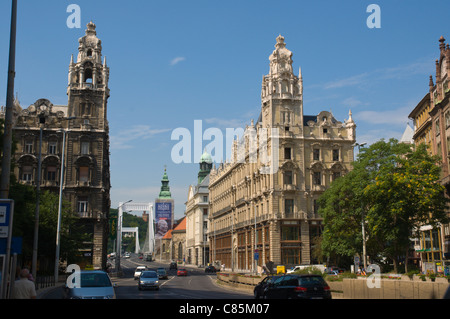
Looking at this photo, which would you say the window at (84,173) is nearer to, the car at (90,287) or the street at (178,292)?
the street at (178,292)

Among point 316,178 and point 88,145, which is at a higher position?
point 88,145

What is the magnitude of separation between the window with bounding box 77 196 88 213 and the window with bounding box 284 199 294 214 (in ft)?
95.2

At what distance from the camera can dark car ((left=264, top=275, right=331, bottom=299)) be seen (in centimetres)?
2084

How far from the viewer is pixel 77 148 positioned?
74.8 metres

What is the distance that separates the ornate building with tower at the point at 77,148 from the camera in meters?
72.9

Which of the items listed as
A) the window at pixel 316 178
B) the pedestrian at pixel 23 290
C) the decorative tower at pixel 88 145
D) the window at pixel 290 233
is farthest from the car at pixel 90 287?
the window at pixel 316 178

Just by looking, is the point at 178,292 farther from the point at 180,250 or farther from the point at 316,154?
the point at 180,250

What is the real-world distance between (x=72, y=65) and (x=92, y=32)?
23.1 ft

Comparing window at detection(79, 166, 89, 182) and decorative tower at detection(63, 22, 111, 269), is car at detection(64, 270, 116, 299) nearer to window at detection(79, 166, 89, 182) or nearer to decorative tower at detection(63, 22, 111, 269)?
decorative tower at detection(63, 22, 111, 269)

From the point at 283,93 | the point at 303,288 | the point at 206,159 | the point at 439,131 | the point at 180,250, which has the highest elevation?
the point at 206,159

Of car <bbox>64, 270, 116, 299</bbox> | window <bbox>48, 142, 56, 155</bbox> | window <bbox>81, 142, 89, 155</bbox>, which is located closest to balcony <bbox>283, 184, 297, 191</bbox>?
window <bbox>81, 142, 89, 155</bbox>

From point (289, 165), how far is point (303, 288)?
56.2m

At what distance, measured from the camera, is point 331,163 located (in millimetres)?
78750

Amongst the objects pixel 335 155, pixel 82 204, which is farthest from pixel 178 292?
pixel 335 155
